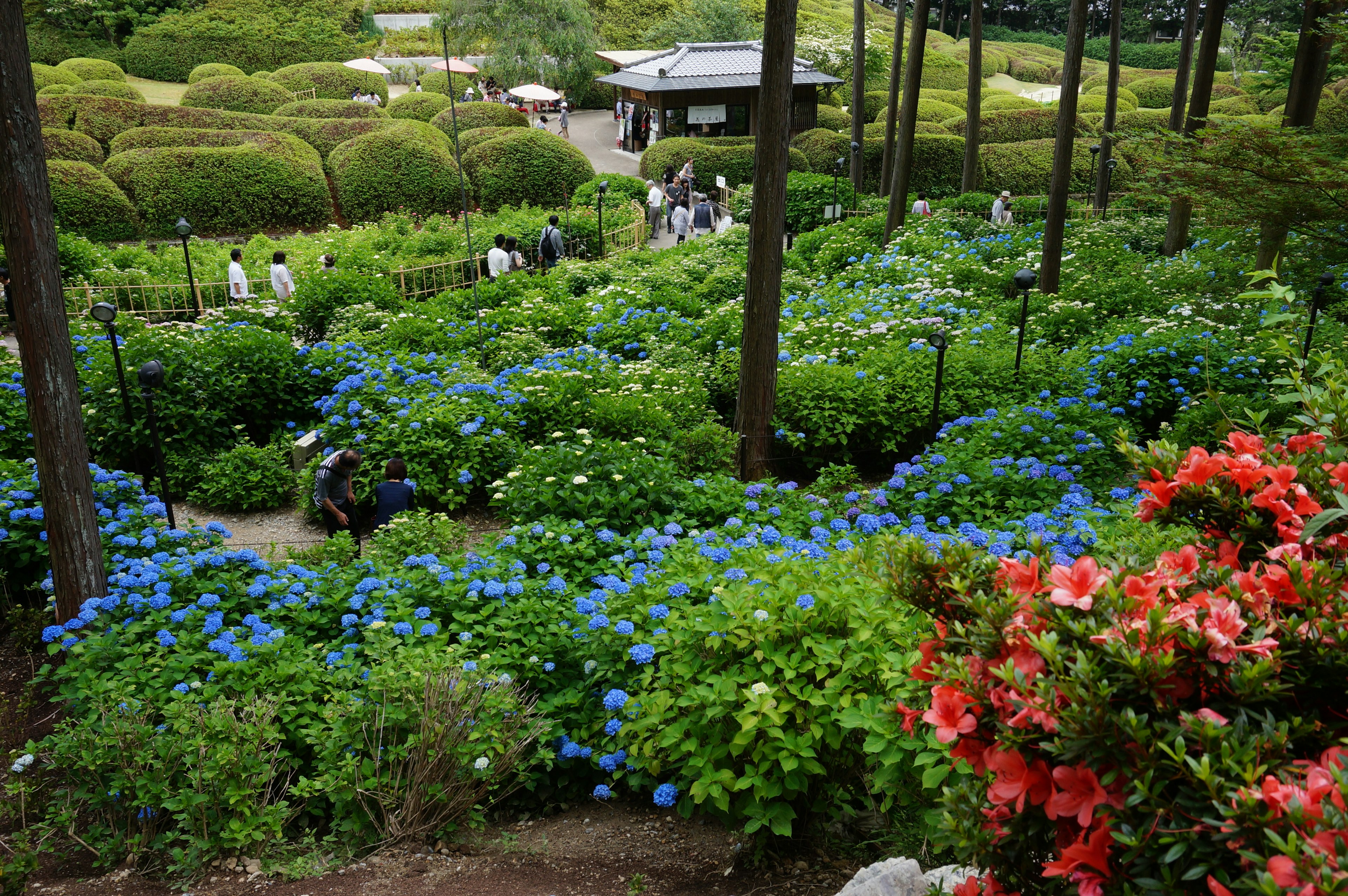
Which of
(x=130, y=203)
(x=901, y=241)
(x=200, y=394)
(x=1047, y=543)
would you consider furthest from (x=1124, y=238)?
(x=130, y=203)

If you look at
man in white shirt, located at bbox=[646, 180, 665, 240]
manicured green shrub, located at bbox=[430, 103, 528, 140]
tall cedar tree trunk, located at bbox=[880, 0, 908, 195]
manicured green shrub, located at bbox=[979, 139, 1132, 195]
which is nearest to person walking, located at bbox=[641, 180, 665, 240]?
man in white shirt, located at bbox=[646, 180, 665, 240]

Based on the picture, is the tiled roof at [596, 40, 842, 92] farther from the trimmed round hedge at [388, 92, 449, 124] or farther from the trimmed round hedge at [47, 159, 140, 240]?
the trimmed round hedge at [47, 159, 140, 240]

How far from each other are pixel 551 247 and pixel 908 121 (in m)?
6.67

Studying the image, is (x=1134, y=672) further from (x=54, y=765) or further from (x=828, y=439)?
(x=828, y=439)

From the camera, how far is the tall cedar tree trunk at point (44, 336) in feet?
15.9

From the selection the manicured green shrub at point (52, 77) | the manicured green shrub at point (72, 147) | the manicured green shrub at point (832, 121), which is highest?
the manicured green shrub at point (52, 77)

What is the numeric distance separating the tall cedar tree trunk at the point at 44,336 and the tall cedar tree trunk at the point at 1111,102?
1874 centimetres

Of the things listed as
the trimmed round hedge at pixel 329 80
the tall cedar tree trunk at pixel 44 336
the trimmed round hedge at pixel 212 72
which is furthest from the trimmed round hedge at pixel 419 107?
the tall cedar tree trunk at pixel 44 336

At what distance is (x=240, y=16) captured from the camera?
3497 cm

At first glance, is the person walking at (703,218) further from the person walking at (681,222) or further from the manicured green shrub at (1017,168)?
the manicured green shrub at (1017,168)

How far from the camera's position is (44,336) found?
5160mm

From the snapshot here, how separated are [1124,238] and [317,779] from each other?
16605 millimetres

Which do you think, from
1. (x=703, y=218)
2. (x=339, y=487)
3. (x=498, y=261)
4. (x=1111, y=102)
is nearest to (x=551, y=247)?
(x=498, y=261)

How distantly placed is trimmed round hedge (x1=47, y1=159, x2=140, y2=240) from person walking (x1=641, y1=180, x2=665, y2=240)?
1062cm
